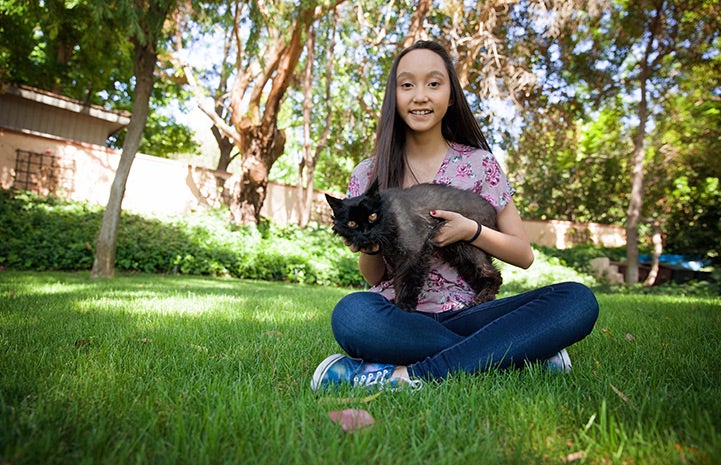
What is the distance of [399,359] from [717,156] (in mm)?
17380

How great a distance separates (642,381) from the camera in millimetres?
2193

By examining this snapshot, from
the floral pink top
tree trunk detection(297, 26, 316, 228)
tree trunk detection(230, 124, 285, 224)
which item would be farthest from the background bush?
the floral pink top

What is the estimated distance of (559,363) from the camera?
242cm

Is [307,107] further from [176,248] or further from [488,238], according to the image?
[488,238]

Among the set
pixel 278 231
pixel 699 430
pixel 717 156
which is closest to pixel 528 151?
pixel 717 156

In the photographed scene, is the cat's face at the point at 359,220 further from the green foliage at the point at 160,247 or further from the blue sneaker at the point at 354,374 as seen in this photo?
the green foliage at the point at 160,247

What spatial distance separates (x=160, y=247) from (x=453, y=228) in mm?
9721

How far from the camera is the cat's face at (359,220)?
9.20 ft

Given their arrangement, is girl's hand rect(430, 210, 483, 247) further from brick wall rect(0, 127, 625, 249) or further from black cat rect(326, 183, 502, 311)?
brick wall rect(0, 127, 625, 249)

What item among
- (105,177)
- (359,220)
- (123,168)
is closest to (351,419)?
(359,220)

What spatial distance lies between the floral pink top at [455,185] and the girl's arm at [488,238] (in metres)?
0.28

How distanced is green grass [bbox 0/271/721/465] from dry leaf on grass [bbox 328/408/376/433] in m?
0.04

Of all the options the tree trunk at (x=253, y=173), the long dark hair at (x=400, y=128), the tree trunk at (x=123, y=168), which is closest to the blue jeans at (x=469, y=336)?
the long dark hair at (x=400, y=128)

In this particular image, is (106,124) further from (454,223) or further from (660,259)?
(660,259)
